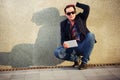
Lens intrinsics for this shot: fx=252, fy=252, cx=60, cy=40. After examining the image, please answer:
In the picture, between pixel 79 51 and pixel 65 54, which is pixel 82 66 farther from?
pixel 65 54

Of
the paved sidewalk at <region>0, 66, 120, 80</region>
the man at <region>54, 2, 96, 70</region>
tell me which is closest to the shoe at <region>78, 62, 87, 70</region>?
the man at <region>54, 2, 96, 70</region>

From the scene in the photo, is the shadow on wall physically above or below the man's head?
below

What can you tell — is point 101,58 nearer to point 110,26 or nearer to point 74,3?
point 110,26

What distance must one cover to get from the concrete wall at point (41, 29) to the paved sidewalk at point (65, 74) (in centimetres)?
39

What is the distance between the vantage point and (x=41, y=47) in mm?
7527

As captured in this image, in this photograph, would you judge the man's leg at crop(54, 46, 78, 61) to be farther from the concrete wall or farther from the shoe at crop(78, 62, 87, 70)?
the shoe at crop(78, 62, 87, 70)

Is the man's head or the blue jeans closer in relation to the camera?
the man's head

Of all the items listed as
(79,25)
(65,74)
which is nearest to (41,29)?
(79,25)

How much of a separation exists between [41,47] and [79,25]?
4.29 feet

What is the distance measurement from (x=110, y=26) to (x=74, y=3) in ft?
4.27

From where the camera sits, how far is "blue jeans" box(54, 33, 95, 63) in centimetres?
740

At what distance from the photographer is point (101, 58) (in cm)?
772

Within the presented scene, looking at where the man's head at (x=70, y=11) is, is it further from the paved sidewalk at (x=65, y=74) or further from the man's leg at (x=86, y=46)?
the paved sidewalk at (x=65, y=74)

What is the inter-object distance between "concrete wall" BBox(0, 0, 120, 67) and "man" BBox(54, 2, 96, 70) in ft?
0.54
